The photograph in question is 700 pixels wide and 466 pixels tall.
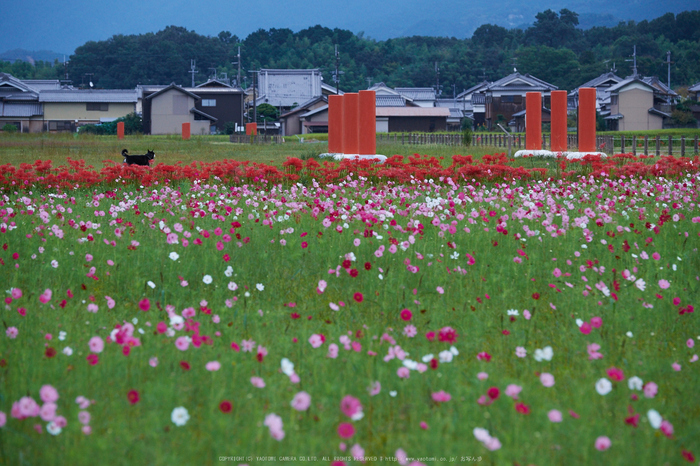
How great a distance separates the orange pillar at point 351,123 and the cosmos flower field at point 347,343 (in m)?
11.7

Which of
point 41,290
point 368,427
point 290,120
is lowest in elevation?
point 368,427

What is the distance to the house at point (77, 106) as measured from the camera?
56.7 m

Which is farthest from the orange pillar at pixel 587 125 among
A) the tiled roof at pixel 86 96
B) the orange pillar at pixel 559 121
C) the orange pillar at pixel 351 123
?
the tiled roof at pixel 86 96

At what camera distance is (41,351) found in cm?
307

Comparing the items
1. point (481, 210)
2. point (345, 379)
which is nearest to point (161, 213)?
point (481, 210)

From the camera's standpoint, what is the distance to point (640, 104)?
165 ft

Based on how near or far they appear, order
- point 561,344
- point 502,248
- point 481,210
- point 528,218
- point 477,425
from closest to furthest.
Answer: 1. point 477,425
2. point 561,344
3. point 502,248
4. point 528,218
5. point 481,210

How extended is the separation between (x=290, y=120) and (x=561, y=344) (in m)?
54.3

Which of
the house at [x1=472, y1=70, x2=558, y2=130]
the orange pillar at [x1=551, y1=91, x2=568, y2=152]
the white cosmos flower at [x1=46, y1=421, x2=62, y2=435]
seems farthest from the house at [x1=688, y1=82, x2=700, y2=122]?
the white cosmos flower at [x1=46, y1=421, x2=62, y2=435]

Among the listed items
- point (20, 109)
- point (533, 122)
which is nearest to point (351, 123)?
point (533, 122)

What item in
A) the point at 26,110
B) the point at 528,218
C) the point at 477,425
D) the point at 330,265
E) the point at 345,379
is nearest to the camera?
the point at 477,425

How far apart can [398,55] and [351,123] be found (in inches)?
2882

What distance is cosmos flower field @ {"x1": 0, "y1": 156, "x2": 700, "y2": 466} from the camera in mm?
2344

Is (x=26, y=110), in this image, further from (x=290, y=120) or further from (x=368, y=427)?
(x=368, y=427)
